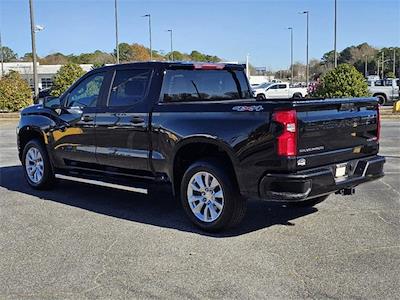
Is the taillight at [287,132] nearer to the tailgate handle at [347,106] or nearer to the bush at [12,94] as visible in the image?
the tailgate handle at [347,106]

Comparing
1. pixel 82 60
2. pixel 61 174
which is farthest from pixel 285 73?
pixel 61 174

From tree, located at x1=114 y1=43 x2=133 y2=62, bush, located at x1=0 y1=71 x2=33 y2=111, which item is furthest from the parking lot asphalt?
tree, located at x1=114 y1=43 x2=133 y2=62

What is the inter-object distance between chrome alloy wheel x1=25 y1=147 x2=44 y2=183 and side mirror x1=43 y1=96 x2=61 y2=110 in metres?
0.73

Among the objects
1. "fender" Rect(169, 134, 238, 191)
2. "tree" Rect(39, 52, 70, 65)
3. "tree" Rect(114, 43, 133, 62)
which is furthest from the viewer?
"tree" Rect(39, 52, 70, 65)

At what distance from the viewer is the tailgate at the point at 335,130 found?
5016 mm

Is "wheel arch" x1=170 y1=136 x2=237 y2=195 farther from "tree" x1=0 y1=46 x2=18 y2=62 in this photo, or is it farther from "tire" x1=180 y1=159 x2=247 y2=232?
"tree" x1=0 y1=46 x2=18 y2=62

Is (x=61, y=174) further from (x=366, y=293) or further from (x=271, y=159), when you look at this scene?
(x=366, y=293)

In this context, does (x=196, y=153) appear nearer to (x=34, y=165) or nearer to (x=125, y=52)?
(x=34, y=165)

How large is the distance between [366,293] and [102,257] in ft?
7.79

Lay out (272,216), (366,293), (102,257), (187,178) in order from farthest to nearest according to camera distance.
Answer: (272,216)
(187,178)
(102,257)
(366,293)

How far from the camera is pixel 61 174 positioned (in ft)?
24.8

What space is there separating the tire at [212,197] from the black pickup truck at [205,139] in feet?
0.04

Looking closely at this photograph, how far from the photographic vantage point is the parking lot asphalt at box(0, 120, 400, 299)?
4.07 metres

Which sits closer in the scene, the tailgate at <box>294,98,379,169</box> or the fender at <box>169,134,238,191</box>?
the tailgate at <box>294,98,379,169</box>
